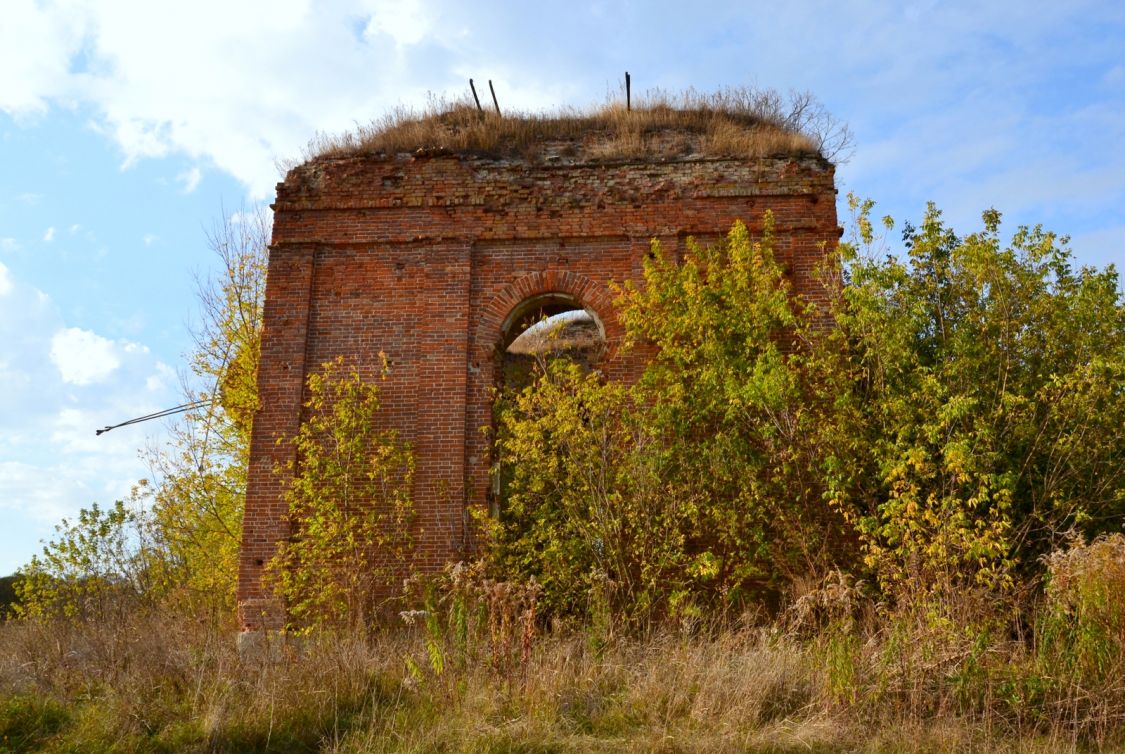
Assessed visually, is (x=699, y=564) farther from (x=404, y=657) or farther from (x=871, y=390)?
(x=404, y=657)

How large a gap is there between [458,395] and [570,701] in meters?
5.18

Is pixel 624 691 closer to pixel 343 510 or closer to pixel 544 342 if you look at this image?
pixel 343 510

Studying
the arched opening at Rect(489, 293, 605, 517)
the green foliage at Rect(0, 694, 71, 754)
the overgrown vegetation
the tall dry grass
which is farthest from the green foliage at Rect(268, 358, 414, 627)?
the green foliage at Rect(0, 694, 71, 754)

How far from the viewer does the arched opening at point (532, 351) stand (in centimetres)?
1108

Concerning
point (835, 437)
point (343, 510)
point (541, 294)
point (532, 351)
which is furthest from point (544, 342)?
point (835, 437)

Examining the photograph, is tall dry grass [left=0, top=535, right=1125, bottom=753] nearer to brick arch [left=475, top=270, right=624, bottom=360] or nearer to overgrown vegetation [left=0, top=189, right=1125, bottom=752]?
overgrown vegetation [left=0, top=189, right=1125, bottom=752]

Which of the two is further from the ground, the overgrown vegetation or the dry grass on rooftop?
the dry grass on rooftop

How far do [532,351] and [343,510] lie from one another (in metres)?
3.78

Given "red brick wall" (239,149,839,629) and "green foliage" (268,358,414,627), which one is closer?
"green foliage" (268,358,414,627)

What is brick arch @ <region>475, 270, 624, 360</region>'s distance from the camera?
460 inches

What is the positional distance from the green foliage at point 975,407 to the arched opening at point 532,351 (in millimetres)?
3506

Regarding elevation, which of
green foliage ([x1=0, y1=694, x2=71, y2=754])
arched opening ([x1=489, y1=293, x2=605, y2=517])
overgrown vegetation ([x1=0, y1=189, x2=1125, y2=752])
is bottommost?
green foliage ([x1=0, y1=694, x2=71, y2=754])

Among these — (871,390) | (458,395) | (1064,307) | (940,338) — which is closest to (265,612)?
(458,395)

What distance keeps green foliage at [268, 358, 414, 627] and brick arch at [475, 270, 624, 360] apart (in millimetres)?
1627
